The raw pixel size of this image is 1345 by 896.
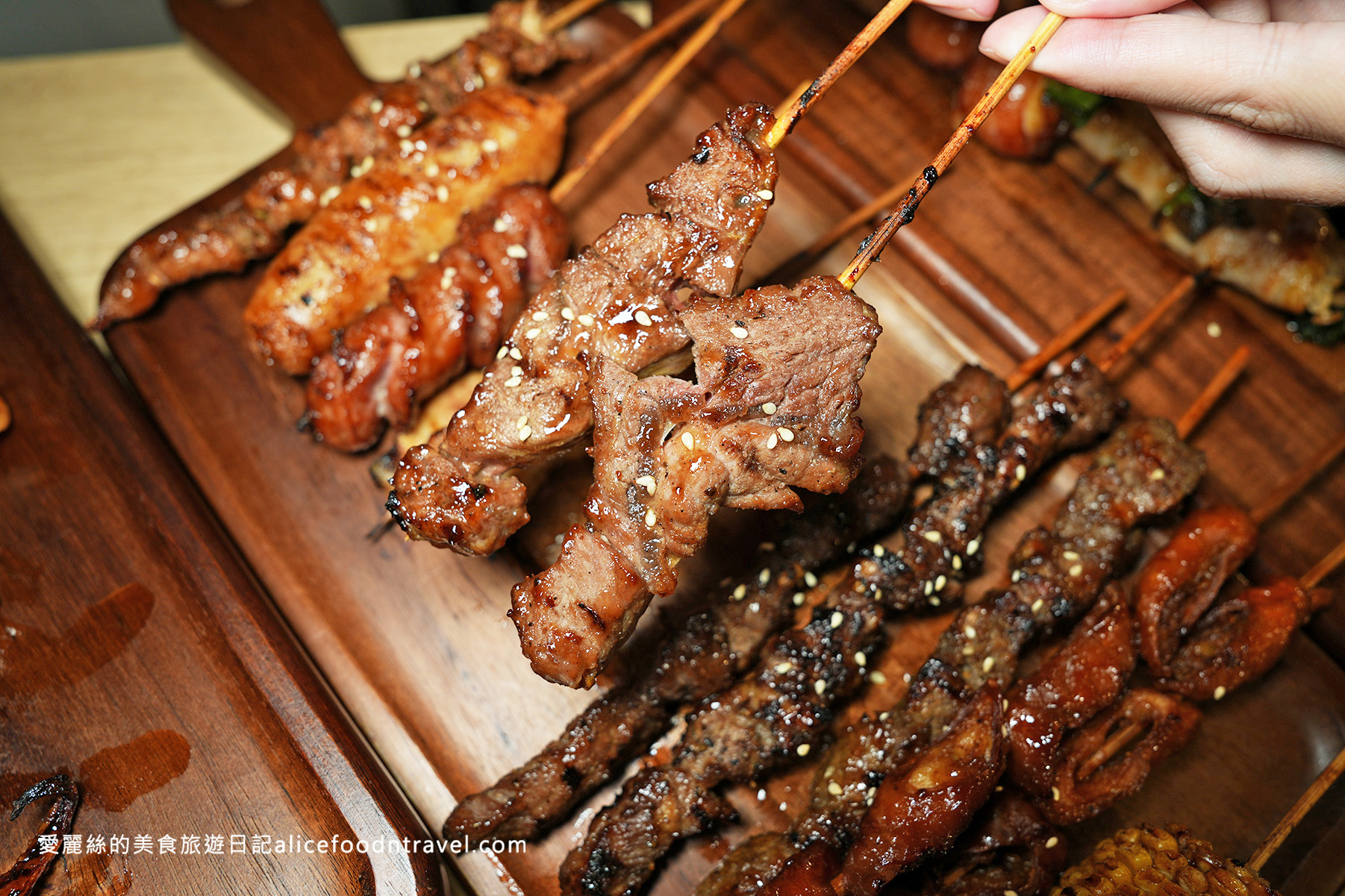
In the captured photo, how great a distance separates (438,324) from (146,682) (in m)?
1.84

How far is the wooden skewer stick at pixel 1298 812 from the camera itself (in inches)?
118

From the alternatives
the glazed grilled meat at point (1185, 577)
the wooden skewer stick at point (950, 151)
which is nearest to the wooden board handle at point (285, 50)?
the wooden skewer stick at point (950, 151)

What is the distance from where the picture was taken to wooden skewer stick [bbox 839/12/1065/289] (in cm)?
254

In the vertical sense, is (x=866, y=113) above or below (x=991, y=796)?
above

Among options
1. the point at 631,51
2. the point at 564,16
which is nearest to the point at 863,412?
the point at 631,51

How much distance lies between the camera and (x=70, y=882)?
112 inches

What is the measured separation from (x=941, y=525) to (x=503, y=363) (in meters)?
1.91

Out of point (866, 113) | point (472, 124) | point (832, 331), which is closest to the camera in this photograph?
point (832, 331)

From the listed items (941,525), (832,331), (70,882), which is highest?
(832,331)

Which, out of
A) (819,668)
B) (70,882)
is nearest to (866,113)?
(819,668)

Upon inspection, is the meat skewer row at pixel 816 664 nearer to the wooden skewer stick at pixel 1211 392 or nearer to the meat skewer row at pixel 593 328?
the wooden skewer stick at pixel 1211 392

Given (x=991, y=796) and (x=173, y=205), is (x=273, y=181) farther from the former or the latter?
(x=991, y=796)

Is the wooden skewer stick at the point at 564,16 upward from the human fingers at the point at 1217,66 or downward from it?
downward

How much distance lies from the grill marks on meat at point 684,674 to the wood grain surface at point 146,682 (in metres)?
0.37
